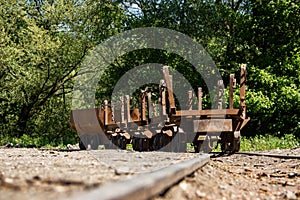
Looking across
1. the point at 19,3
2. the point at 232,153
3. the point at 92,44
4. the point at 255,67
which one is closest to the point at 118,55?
the point at 92,44

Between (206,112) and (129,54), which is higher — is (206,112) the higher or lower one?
the lower one

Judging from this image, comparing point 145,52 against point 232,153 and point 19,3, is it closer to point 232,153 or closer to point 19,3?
point 19,3

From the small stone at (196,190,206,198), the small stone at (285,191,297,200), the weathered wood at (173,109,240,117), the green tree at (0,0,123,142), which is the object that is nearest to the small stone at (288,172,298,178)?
the small stone at (285,191,297,200)

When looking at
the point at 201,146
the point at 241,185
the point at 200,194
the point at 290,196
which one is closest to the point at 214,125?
the point at 201,146

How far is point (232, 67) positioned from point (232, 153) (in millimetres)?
12314

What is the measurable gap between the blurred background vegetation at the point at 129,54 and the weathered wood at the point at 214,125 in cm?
939

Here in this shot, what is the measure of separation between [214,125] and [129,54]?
56.5 feet

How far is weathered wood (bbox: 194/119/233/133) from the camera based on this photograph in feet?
34.4

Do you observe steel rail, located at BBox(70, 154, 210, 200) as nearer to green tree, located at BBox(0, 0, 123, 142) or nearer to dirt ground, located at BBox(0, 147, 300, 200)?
dirt ground, located at BBox(0, 147, 300, 200)

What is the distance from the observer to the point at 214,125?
10.5 m

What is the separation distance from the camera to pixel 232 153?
11.2 m

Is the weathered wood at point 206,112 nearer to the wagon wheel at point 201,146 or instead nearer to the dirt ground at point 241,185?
the wagon wheel at point 201,146

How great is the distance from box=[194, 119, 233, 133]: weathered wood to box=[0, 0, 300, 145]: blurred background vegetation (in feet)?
30.8

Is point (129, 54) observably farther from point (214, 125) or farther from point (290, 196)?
point (290, 196)
